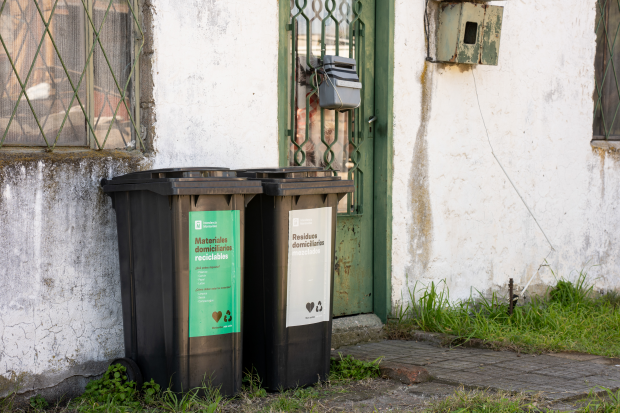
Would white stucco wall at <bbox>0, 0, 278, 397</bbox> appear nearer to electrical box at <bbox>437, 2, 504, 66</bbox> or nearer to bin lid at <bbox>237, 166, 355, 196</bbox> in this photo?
bin lid at <bbox>237, 166, 355, 196</bbox>

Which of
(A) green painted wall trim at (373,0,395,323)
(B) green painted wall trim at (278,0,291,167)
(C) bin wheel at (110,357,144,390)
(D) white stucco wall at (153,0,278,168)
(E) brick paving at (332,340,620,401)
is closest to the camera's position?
(C) bin wheel at (110,357,144,390)

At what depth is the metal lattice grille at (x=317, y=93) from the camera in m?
4.98

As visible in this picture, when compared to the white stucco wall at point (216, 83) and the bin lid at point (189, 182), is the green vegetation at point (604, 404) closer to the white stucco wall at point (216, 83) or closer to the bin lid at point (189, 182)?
the bin lid at point (189, 182)

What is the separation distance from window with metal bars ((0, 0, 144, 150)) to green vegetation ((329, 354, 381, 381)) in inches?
70.3

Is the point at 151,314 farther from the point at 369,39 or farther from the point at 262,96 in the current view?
the point at 369,39

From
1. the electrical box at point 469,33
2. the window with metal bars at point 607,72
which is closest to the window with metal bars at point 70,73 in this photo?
the electrical box at point 469,33

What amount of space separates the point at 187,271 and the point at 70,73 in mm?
1429

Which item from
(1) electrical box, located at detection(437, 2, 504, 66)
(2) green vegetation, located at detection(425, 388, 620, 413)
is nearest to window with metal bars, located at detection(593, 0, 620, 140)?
(1) electrical box, located at detection(437, 2, 504, 66)

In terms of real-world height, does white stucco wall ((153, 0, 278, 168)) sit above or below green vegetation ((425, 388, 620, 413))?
above

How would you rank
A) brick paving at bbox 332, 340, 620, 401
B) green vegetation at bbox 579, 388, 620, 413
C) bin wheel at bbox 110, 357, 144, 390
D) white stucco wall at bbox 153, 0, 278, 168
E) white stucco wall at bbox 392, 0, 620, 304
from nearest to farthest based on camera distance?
green vegetation at bbox 579, 388, 620, 413
bin wheel at bbox 110, 357, 144, 390
brick paving at bbox 332, 340, 620, 401
white stucco wall at bbox 153, 0, 278, 168
white stucco wall at bbox 392, 0, 620, 304

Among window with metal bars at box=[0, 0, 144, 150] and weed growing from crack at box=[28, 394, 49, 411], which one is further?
window with metal bars at box=[0, 0, 144, 150]

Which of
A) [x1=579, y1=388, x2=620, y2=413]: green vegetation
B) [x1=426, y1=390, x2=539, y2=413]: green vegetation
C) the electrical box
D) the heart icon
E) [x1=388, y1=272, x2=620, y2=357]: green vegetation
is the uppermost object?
the electrical box

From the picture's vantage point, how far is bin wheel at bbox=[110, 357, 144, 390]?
3596 millimetres

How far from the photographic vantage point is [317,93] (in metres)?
5.07
